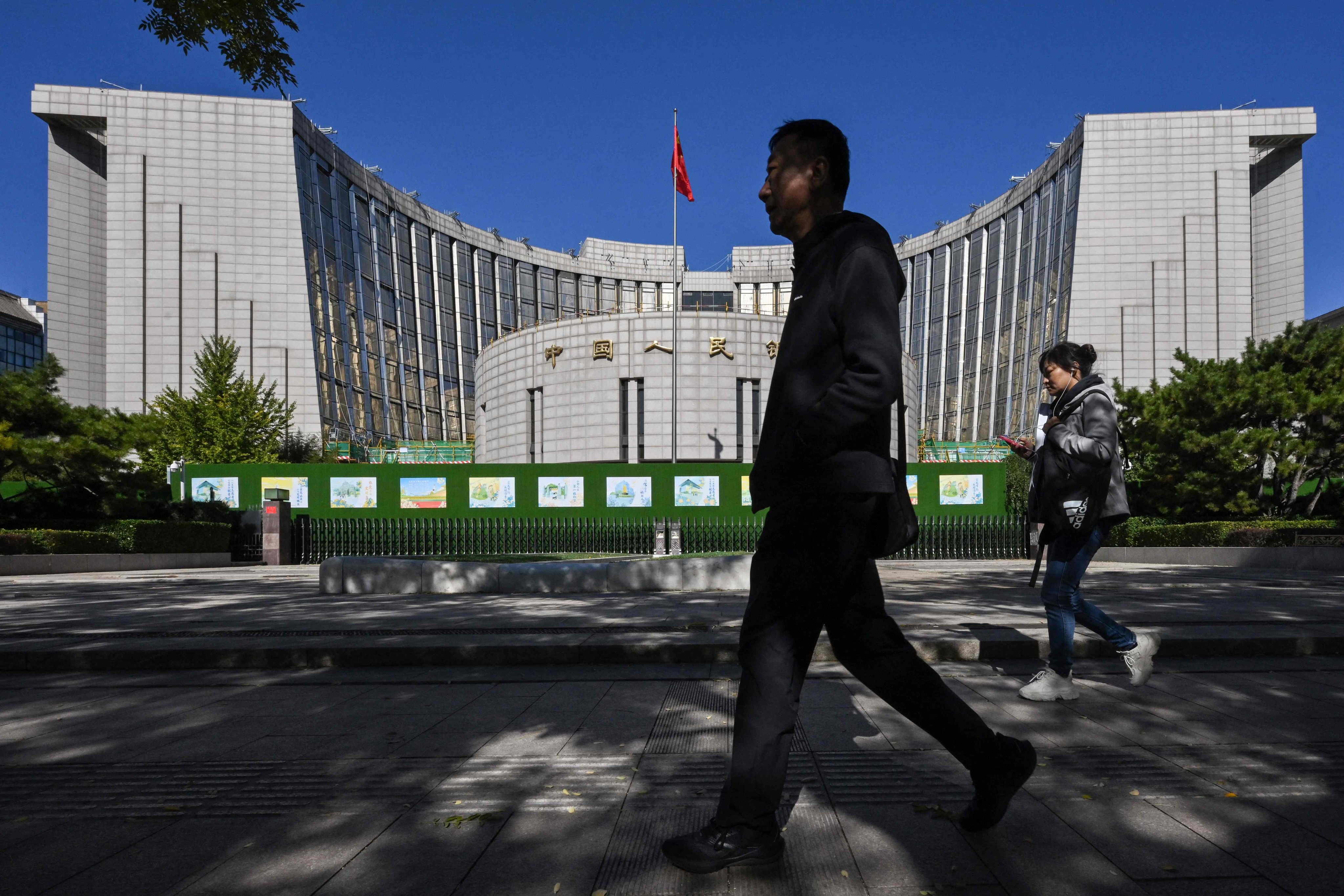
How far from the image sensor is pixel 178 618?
27.8 feet

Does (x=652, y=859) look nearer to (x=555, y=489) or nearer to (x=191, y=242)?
(x=555, y=489)

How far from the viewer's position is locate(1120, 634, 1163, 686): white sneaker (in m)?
4.62

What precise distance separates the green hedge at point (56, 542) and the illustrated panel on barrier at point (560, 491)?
11012 mm

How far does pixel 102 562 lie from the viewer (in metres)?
20.6

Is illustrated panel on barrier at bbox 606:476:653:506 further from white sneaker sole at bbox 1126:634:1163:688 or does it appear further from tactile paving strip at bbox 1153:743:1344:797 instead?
tactile paving strip at bbox 1153:743:1344:797

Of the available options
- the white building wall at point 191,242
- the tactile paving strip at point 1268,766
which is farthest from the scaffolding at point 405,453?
the tactile paving strip at point 1268,766

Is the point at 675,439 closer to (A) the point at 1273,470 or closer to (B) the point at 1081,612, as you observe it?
(A) the point at 1273,470

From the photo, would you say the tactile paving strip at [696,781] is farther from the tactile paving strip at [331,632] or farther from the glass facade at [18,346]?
the glass facade at [18,346]

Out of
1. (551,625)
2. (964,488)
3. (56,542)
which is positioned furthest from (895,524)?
(964,488)

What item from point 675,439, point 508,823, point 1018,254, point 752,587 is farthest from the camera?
point 1018,254

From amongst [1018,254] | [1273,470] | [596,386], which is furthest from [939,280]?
[1273,470]

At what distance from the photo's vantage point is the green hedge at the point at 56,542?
18.6 m

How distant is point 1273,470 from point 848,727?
2367 cm

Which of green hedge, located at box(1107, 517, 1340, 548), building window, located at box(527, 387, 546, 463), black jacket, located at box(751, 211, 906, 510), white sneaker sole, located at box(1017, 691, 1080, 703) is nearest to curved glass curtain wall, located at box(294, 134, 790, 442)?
building window, located at box(527, 387, 546, 463)
